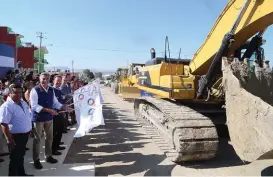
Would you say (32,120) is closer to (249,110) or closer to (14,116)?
(14,116)

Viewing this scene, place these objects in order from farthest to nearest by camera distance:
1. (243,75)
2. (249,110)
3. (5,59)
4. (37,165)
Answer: (5,59) → (37,165) → (243,75) → (249,110)

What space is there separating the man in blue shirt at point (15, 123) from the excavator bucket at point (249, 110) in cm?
336

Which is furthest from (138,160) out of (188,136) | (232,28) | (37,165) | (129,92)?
(129,92)

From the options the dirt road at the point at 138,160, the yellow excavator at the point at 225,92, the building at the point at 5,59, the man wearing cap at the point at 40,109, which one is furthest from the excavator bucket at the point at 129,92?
the man wearing cap at the point at 40,109

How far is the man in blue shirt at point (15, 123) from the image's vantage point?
4.65 meters

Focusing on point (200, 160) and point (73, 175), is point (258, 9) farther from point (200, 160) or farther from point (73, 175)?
point (73, 175)

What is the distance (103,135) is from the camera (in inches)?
342

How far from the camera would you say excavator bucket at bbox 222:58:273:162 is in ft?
13.5

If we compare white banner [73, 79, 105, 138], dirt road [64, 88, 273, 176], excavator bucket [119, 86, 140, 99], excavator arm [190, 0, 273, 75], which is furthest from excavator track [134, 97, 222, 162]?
excavator bucket [119, 86, 140, 99]

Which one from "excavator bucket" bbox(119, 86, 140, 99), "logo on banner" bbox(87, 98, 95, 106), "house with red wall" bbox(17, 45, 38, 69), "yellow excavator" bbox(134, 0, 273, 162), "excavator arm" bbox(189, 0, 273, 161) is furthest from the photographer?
"house with red wall" bbox(17, 45, 38, 69)

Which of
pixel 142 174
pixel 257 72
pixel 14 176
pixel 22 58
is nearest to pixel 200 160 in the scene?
pixel 142 174

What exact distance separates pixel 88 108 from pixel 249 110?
3148mm

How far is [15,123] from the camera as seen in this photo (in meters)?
4.79

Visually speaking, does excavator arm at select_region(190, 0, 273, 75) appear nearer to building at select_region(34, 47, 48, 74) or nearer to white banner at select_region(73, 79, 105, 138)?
white banner at select_region(73, 79, 105, 138)
